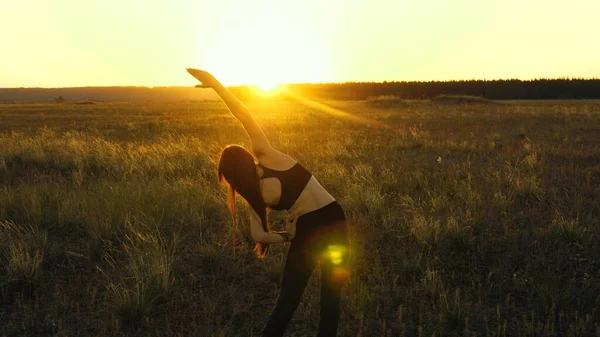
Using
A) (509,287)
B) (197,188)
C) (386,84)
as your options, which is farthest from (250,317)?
(386,84)

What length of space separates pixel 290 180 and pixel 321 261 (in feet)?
1.73

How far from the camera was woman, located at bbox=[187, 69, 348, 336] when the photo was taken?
2564 mm

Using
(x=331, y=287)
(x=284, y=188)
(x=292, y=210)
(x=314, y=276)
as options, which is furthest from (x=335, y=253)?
(x=314, y=276)

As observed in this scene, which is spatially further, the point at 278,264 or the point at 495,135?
the point at 495,135

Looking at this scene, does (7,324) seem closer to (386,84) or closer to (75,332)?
(75,332)

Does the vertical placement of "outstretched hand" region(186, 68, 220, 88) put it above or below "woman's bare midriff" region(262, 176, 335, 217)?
above

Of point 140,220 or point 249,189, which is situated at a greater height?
point 249,189

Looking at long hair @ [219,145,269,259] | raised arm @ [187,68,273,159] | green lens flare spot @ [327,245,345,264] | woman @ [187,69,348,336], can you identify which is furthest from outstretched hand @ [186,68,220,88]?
green lens flare spot @ [327,245,345,264]

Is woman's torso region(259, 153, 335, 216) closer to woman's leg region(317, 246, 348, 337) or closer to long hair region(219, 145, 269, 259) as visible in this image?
long hair region(219, 145, 269, 259)

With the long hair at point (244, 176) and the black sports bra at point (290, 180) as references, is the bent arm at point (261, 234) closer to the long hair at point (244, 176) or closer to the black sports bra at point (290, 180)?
the long hair at point (244, 176)

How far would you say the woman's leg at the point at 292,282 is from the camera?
2.68 metres

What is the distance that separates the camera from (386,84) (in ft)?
367

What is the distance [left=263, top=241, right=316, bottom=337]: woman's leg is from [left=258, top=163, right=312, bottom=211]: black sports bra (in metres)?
0.28

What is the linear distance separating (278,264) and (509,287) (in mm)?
2209
